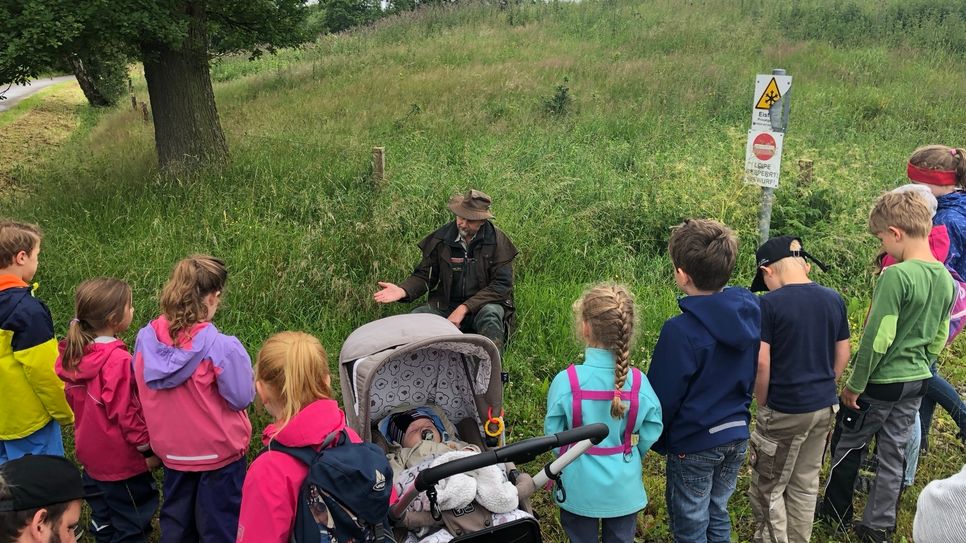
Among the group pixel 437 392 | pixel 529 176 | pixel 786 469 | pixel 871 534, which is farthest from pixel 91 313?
pixel 529 176

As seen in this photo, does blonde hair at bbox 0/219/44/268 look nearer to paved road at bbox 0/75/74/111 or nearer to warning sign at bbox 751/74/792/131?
warning sign at bbox 751/74/792/131

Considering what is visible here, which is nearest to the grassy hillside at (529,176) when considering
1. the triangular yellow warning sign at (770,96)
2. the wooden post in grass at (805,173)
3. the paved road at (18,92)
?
the wooden post in grass at (805,173)

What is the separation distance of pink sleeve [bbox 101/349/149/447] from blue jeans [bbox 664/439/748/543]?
104 inches

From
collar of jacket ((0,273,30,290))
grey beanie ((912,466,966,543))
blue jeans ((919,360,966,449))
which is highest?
collar of jacket ((0,273,30,290))

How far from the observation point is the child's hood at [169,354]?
2920mm

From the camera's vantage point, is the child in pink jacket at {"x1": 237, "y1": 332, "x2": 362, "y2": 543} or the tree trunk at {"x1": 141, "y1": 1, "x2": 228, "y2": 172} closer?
the child in pink jacket at {"x1": 237, "y1": 332, "x2": 362, "y2": 543}

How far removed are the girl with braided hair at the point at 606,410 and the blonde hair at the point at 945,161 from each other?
102 inches

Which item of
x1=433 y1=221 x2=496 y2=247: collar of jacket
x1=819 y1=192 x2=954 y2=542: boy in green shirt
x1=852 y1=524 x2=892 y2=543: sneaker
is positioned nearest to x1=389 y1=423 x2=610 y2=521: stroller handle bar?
x1=819 y1=192 x2=954 y2=542: boy in green shirt

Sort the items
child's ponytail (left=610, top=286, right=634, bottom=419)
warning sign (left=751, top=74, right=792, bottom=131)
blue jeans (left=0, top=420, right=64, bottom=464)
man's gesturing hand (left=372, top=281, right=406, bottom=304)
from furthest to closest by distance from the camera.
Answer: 1. warning sign (left=751, top=74, right=792, bottom=131)
2. man's gesturing hand (left=372, top=281, right=406, bottom=304)
3. blue jeans (left=0, top=420, right=64, bottom=464)
4. child's ponytail (left=610, top=286, right=634, bottom=419)

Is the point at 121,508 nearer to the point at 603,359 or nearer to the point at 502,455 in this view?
the point at 502,455

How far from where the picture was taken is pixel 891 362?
3.47 meters

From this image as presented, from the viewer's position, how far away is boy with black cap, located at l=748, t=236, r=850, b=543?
317 centimetres

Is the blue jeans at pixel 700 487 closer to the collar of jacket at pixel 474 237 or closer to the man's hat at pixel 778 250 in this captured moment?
the man's hat at pixel 778 250

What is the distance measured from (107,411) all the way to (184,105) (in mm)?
6548
